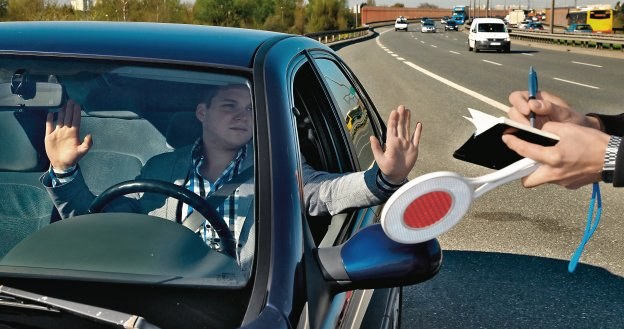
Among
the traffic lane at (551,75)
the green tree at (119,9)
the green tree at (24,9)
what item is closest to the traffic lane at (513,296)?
the traffic lane at (551,75)

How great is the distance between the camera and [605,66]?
26.5 meters

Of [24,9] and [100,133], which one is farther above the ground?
[24,9]

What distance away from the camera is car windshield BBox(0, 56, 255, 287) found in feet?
7.04

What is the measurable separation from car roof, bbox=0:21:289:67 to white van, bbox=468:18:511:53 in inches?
1530

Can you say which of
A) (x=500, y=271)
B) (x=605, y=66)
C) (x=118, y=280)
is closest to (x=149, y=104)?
(x=118, y=280)

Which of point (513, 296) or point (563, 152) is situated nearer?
point (563, 152)

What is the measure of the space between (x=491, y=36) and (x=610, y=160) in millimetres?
39963

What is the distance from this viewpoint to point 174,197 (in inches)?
91.7

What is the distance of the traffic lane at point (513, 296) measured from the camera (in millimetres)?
4434

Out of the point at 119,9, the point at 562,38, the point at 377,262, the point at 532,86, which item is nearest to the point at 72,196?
the point at 377,262

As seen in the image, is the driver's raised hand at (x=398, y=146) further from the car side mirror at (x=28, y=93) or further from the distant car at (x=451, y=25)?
Result: the distant car at (x=451, y=25)

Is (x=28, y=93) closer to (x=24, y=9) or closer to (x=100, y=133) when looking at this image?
(x=100, y=133)

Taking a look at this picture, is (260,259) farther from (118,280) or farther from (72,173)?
(72,173)

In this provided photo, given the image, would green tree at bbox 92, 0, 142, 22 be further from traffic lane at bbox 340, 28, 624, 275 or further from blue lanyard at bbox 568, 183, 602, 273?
blue lanyard at bbox 568, 183, 602, 273
